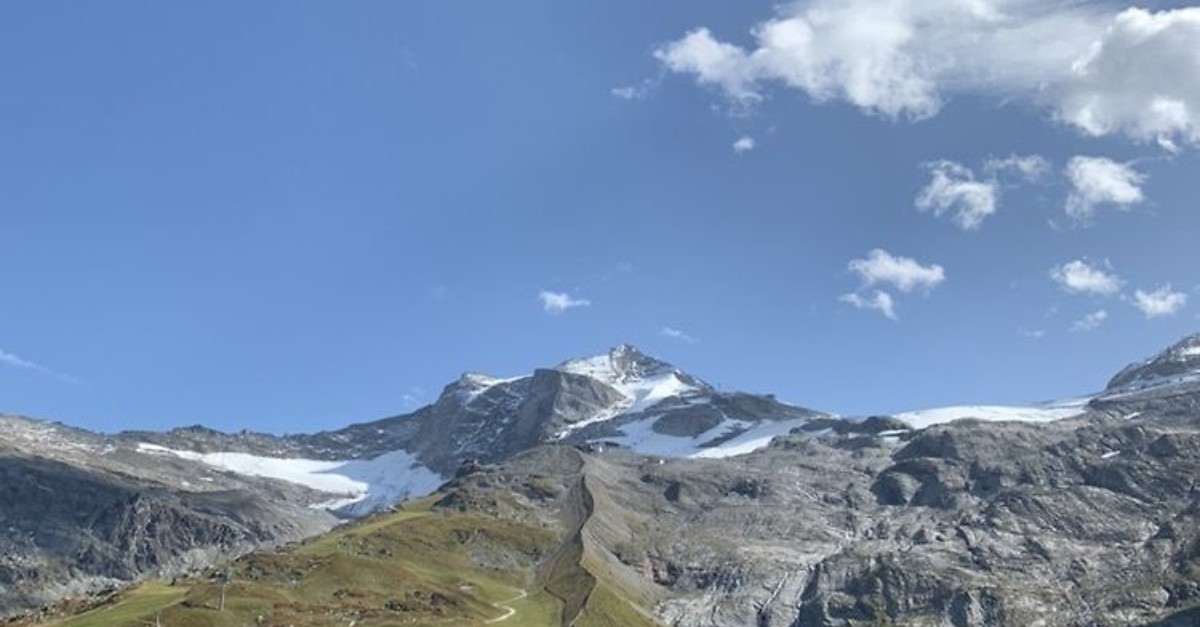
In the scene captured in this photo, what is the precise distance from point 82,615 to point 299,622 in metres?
32.4

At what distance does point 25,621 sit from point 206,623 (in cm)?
A: 3258

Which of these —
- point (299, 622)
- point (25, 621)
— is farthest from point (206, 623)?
Result: point (25, 621)

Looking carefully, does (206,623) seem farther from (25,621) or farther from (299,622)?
(25,621)

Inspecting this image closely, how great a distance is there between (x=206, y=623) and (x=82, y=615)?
2357 cm

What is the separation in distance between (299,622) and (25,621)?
136 ft

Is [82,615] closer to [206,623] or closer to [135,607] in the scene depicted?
[135,607]

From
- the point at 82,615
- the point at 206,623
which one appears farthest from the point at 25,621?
the point at 206,623

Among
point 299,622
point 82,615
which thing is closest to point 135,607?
point 82,615

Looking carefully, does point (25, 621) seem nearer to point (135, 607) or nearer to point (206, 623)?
point (135, 607)

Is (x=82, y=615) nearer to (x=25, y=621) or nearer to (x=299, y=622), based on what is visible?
(x=25, y=621)

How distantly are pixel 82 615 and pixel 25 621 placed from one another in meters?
9.29

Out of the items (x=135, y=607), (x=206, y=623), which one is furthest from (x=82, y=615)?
(x=206, y=623)

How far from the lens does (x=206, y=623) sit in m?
186

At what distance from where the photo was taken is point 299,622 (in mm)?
196750
